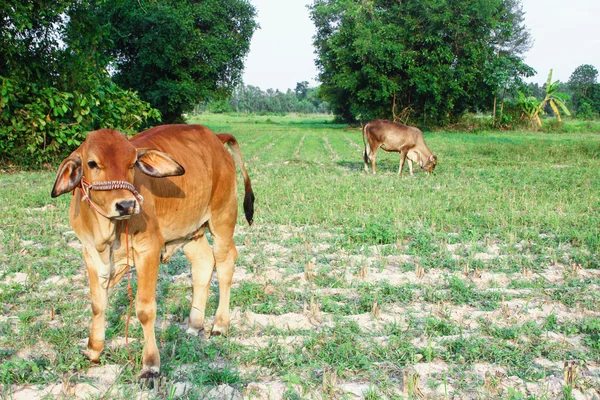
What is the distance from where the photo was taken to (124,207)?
2893mm

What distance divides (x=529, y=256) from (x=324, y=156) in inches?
490

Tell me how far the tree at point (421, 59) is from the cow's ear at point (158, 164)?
2990cm

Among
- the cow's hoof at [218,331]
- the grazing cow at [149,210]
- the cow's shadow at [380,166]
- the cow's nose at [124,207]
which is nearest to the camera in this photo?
the cow's nose at [124,207]

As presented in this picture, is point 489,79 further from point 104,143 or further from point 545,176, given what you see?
point 104,143

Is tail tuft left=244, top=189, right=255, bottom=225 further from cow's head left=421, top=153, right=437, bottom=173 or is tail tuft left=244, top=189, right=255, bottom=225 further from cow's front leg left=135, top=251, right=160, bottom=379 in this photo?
cow's head left=421, top=153, right=437, bottom=173

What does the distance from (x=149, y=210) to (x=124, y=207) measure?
0.51 m

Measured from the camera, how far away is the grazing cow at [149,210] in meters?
3.06

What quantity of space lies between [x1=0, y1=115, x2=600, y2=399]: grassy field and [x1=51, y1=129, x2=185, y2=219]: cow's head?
1.06 m

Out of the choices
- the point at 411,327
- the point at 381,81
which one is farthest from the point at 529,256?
the point at 381,81

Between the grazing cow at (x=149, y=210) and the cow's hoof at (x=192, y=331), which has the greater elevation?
the grazing cow at (x=149, y=210)

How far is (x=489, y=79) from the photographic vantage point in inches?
1275

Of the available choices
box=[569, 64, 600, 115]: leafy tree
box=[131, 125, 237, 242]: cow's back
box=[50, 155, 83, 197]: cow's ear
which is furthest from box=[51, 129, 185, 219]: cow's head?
box=[569, 64, 600, 115]: leafy tree

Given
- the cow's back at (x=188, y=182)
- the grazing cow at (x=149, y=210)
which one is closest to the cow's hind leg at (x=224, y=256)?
the grazing cow at (x=149, y=210)

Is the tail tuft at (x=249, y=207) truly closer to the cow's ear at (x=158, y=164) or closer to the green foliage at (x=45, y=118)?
the cow's ear at (x=158, y=164)
